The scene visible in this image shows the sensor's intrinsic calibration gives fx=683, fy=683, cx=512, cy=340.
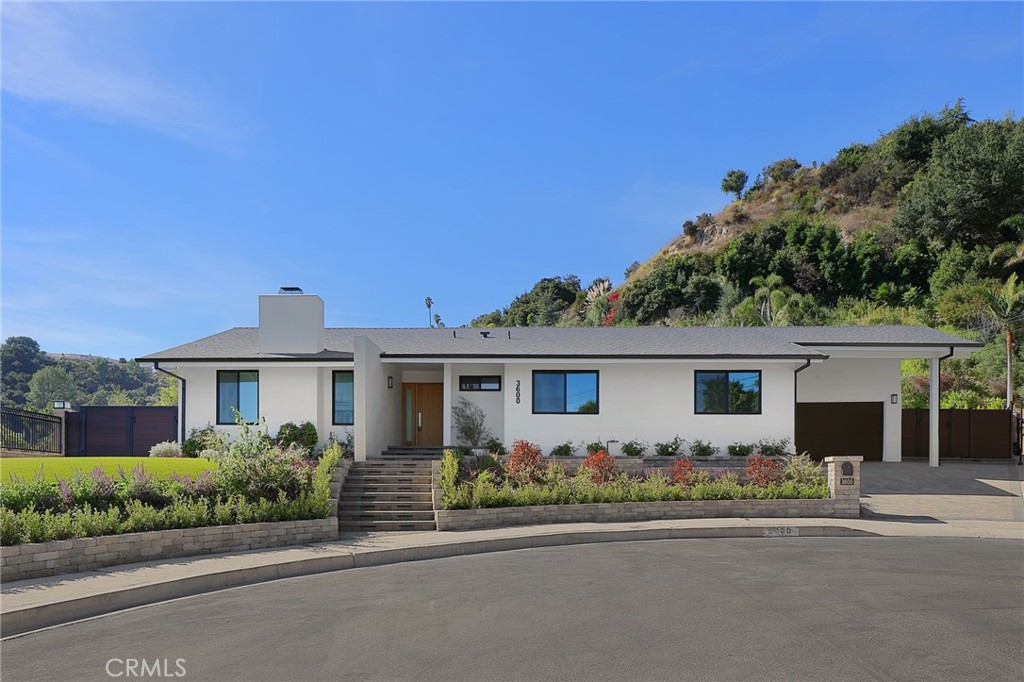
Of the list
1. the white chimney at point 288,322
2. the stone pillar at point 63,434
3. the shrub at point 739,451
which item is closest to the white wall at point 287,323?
the white chimney at point 288,322

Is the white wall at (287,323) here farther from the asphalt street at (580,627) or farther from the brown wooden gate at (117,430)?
the asphalt street at (580,627)

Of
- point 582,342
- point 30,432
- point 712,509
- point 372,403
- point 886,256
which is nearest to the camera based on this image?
point 712,509

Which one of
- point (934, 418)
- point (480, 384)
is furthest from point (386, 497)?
point (934, 418)

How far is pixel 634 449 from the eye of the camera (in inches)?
720

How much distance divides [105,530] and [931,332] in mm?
23215

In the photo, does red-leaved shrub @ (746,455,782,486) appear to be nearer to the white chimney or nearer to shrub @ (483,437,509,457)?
shrub @ (483,437,509,457)

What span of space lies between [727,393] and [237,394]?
533 inches

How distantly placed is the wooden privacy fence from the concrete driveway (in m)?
0.55

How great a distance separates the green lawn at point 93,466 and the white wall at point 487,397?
6836mm

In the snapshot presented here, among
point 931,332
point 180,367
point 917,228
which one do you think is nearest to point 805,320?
point 917,228

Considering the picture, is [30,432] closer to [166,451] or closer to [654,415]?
[166,451]

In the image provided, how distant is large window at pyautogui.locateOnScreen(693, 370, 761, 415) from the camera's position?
1866cm

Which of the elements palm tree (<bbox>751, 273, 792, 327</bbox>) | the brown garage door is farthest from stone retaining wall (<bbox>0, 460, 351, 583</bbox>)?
palm tree (<bbox>751, 273, 792, 327</bbox>)

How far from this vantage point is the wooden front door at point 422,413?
20.6m
